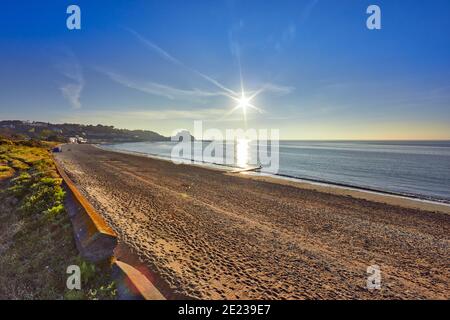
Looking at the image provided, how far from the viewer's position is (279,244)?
9.09 metres

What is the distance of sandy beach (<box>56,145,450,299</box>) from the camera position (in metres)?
6.30

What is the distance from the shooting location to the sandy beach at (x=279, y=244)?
20.7 feet

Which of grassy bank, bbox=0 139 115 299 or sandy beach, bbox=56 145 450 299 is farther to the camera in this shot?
sandy beach, bbox=56 145 450 299

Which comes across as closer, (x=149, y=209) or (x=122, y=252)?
(x=122, y=252)

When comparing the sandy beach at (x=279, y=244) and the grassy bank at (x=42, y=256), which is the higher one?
the grassy bank at (x=42, y=256)

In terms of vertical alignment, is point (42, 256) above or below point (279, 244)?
above

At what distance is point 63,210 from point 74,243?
3.27 meters

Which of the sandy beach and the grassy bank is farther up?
the grassy bank

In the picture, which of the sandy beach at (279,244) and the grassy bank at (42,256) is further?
the sandy beach at (279,244)

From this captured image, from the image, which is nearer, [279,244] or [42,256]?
[42,256]

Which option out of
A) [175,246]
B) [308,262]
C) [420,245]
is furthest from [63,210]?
[420,245]
